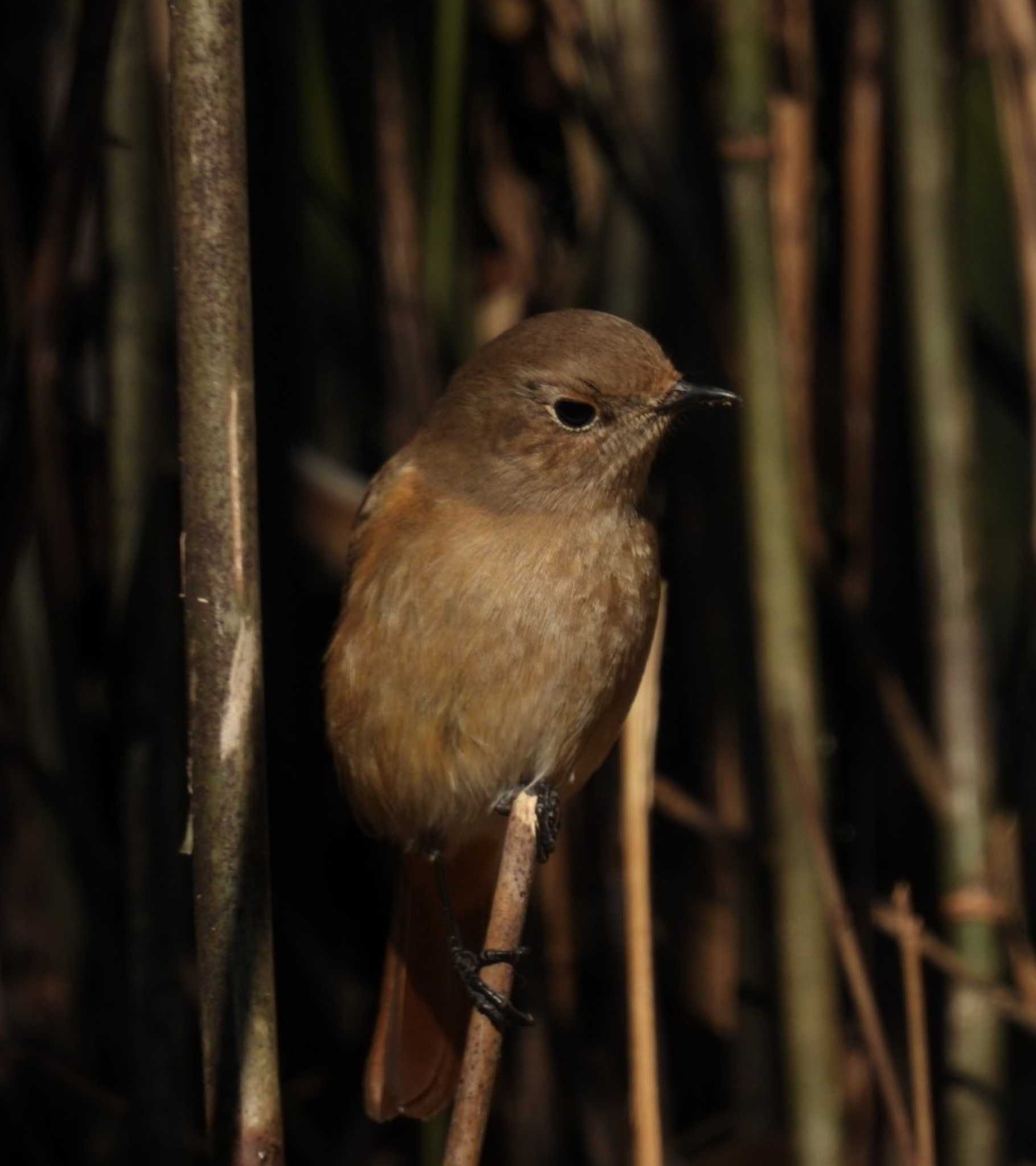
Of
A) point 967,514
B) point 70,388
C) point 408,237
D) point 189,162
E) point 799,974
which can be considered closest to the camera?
point 189,162

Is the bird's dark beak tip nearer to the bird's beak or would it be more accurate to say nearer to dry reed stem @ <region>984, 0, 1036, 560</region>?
the bird's beak

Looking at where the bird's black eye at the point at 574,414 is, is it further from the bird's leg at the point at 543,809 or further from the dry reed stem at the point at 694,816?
the dry reed stem at the point at 694,816

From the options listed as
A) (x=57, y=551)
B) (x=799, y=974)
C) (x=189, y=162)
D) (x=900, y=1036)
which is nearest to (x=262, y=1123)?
(x=189, y=162)

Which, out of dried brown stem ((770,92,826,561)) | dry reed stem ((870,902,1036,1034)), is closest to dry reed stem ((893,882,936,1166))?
dry reed stem ((870,902,1036,1034))

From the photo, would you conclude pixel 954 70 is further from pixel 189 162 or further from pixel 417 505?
pixel 189 162

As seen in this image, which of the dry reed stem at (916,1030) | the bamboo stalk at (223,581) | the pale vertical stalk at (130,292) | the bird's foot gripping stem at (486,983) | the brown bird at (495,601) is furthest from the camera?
the pale vertical stalk at (130,292)

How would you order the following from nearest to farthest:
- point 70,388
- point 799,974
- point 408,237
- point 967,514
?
point 799,974 < point 967,514 < point 408,237 < point 70,388

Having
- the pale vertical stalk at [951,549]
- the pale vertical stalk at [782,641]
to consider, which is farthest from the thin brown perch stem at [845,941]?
the pale vertical stalk at [951,549]
